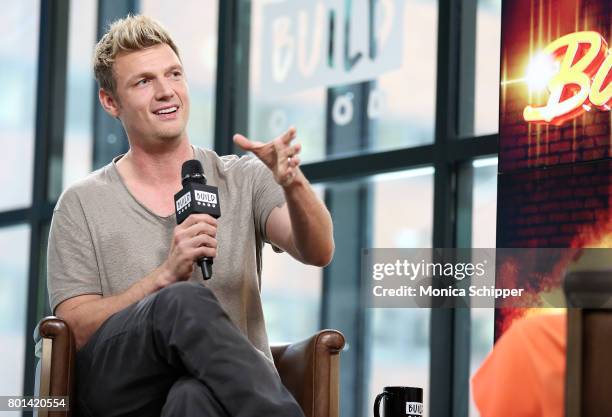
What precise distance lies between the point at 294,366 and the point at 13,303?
3.70m

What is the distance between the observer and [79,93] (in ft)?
17.8

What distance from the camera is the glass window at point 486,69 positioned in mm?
3469

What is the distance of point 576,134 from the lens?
2.91 meters

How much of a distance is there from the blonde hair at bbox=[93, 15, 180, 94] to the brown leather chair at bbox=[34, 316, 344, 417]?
63 centimetres

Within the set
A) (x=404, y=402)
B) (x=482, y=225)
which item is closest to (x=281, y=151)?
(x=404, y=402)

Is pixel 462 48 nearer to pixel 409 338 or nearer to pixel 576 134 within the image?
pixel 576 134

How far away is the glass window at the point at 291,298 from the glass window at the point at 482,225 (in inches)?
39.4

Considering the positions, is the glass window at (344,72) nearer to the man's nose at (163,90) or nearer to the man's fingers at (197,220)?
the man's nose at (163,90)

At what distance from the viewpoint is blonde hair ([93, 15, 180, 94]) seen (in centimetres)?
240

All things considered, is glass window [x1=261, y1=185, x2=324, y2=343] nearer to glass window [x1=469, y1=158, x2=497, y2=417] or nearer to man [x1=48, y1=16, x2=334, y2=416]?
glass window [x1=469, y1=158, x2=497, y2=417]

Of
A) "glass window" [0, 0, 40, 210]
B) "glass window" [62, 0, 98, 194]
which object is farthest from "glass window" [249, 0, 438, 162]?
"glass window" [0, 0, 40, 210]

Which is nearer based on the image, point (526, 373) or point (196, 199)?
point (196, 199)

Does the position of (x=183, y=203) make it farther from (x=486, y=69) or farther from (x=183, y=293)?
(x=486, y=69)

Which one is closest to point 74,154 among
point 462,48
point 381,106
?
point 381,106
